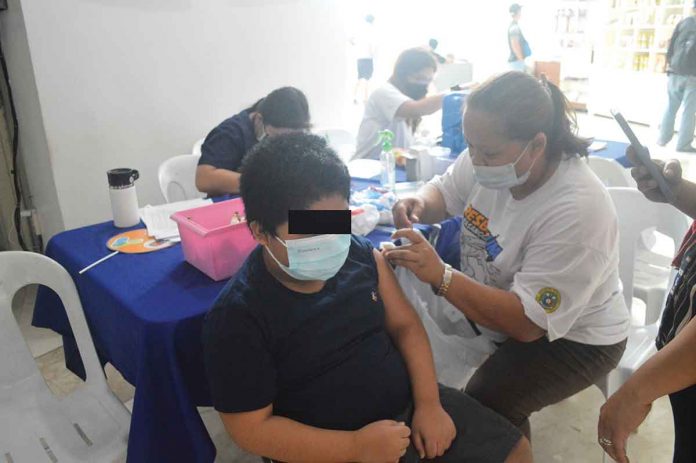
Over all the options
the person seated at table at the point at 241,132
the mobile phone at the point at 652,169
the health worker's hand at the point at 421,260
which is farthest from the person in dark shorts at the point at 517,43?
the health worker's hand at the point at 421,260

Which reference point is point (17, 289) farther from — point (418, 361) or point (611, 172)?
point (611, 172)

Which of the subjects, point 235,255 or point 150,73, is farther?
point 150,73

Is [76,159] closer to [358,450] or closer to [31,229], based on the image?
[31,229]

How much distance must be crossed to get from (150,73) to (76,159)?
629 mm

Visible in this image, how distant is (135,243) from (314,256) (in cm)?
79

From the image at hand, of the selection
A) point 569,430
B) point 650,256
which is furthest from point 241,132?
point 650,256

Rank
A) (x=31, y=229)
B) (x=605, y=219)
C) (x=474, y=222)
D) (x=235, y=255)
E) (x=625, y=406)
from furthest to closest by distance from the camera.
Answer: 1. (x=31, y=229)
2. (x=474, y=222)
3. (x=235, y=255)
4. (x=605, y=219)
5. (x=625, y=406)

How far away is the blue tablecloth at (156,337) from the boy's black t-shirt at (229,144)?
0.70m

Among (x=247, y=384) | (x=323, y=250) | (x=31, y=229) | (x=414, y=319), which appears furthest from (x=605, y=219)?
(x=31, y=229)

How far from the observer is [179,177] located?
2.58 m

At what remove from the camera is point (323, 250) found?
3.39ft

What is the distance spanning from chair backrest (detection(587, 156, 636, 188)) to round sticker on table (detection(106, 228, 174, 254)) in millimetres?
1784

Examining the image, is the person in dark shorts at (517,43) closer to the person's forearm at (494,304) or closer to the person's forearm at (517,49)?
the person's forearm at (517,49)

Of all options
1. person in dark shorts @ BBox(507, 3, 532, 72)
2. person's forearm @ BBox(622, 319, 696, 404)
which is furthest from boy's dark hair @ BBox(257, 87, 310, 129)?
person in dark shorts @ BBox(507, 3, 532, 72)
